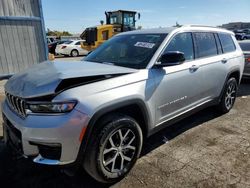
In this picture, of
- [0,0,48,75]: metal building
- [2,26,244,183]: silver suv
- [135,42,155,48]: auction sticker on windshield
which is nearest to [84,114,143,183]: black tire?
[2,26,244,183]: silver suv

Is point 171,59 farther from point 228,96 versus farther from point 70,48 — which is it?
point 70,48

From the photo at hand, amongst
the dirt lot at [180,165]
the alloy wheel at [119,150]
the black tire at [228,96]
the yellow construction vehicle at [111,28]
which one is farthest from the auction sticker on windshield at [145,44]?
the yellow construction vehicle at [111,28]

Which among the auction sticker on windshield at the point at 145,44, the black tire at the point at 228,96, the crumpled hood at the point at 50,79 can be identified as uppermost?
the auction sticker on windshield at the point at 145,44

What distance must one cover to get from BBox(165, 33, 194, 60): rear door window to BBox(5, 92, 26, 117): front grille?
2032mm

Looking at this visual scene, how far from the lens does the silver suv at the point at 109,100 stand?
2344 millimetres

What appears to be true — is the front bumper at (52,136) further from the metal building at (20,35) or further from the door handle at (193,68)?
the metal building at (20,35)

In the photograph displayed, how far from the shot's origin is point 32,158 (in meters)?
2.46

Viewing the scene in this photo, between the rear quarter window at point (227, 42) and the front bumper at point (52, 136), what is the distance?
3628 mm

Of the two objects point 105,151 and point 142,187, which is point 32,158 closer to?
point 105,151

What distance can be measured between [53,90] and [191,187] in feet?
6.13

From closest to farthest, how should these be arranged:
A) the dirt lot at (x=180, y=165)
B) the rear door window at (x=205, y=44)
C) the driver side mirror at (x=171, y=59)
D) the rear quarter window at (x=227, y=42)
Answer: the dirt lot at (x=180, y=165) → the driver side mirror at (x=171, y=59) → the rear door window at (x=205, y=44) → the rear quarter window at (x=227, y=42)

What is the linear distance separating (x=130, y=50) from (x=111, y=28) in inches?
537

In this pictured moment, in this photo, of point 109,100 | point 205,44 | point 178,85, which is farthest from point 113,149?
point 205,44

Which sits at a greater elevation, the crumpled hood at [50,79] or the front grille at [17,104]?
the crumpled hood at [50,79]
